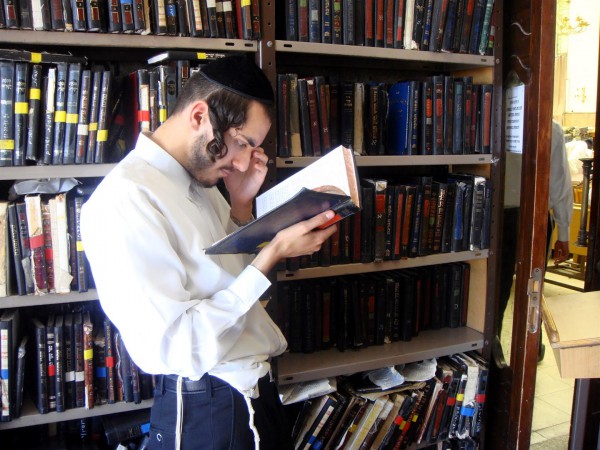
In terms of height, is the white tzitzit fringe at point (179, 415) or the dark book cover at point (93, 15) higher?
the dark book cover at point (93, 15)

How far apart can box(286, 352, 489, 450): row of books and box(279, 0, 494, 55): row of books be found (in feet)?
3.79

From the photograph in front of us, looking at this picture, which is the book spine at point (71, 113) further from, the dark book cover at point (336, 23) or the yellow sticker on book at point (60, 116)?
the dark book cover at point (336, 23)

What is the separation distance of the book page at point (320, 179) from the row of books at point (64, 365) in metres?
0.65

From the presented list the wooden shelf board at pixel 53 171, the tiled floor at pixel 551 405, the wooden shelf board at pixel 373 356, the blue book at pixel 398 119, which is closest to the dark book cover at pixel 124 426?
the wooden shelf board at pixel 373 356

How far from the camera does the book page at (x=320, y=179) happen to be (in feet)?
3.47

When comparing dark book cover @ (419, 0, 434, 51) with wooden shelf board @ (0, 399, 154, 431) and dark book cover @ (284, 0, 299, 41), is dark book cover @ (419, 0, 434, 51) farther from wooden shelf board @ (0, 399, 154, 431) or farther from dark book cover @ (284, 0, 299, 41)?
wooden shelf board @ (0, 399, 154, 431)

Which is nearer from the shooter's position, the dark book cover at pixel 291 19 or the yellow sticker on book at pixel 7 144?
the yellow sticker on book at pixel 7 144

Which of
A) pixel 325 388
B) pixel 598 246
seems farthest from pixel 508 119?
pixel 325 388

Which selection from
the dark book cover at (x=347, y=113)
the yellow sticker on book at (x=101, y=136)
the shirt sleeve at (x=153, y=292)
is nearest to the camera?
the shirt sleeve at (x=153, y=292)

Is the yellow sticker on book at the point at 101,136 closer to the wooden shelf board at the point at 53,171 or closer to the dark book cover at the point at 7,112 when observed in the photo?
the wooden shelf board at the point at 53,171

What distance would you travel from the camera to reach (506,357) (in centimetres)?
187

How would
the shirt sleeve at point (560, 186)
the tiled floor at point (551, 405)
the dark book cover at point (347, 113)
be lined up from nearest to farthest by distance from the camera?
1. the dark book cover at point (347, 113)
2. the shirt sleeve at point (560, 186)
3. the tiled floor at point (551, 405)

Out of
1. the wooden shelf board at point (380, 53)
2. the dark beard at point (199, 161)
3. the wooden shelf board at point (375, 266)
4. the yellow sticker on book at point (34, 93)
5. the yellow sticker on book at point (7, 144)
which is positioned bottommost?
the wooden shelf board at point (375, 266)

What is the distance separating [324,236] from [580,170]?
1916 mm
